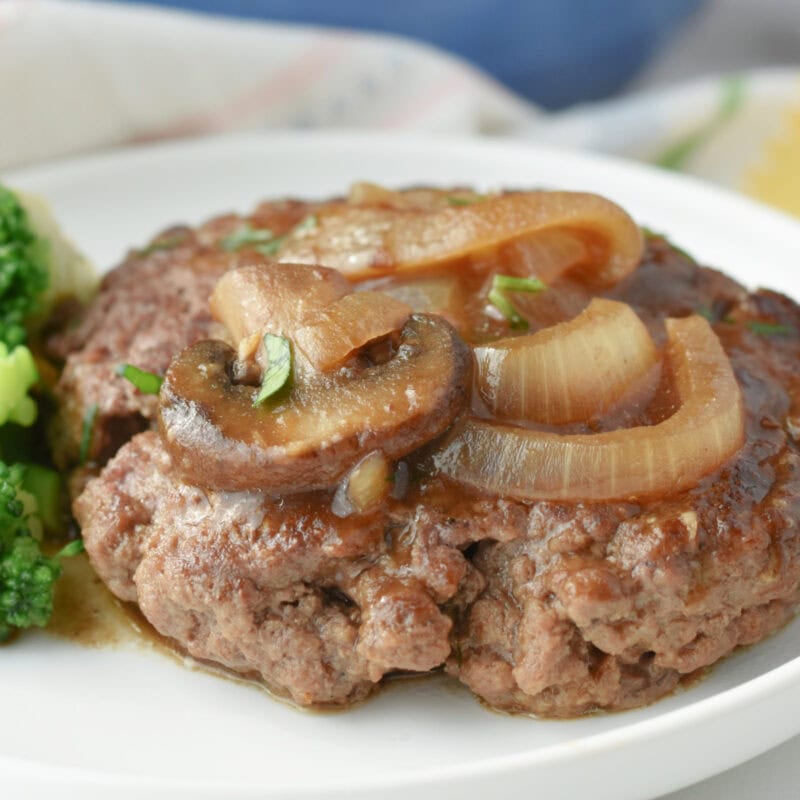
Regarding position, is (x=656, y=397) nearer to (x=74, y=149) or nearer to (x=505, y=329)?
(x=505, y=329)

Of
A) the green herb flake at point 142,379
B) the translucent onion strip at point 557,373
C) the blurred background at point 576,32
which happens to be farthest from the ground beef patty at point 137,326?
the blurred background at point 576,32

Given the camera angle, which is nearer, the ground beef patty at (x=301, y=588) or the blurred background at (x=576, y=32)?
the ground beef patty at (x=301, y=588)

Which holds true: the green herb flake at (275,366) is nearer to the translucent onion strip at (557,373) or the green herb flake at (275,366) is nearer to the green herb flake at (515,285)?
the translucent onion strip at (557,373)

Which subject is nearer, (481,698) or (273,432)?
(273,432)

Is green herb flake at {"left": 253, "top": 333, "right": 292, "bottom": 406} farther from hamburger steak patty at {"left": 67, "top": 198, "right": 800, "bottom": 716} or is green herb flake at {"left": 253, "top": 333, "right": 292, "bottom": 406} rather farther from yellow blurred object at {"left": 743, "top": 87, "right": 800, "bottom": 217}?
yellow blurred object at {"left": 743, "top": 87, "right": 800, "bottom": 217}

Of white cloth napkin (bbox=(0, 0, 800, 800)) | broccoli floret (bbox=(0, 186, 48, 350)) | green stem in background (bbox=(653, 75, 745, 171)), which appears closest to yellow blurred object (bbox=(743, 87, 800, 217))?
white cloth napkin (bbox=(0, 0, 800, 800))

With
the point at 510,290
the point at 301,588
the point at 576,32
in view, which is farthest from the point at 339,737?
the point at 576,32

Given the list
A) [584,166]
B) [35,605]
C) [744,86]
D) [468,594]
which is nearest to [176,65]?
[584,166]
